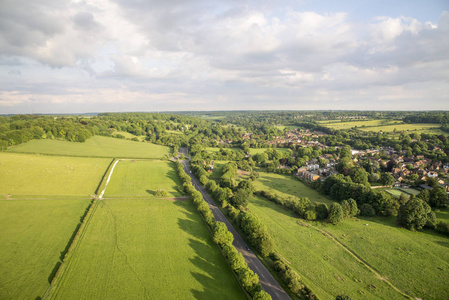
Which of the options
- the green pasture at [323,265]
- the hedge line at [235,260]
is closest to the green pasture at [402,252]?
the green pasture at [323,265]

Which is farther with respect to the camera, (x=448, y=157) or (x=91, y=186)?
(x=448, y=157)

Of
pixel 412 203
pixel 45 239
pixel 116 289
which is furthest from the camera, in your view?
pixel 412 203

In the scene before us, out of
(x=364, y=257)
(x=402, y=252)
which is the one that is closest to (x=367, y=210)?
(x=402, y=252)

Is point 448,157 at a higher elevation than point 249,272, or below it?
higher

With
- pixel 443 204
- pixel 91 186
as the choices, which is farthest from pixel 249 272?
pixel 443 204

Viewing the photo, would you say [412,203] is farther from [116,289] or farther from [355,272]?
[116,289]

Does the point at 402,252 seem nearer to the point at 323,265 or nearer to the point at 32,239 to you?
the point at 323,265

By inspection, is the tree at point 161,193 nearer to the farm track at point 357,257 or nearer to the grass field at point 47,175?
the grass field at point 47,175
